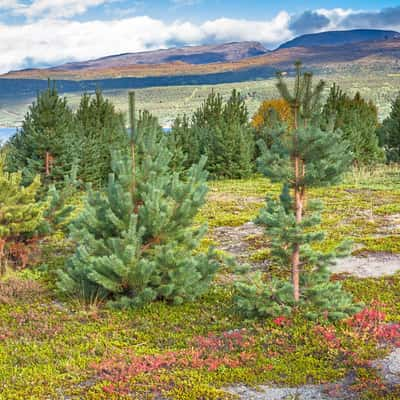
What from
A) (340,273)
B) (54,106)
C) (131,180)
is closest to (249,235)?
(340,273)

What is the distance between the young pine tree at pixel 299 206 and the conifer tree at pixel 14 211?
5.66 metres

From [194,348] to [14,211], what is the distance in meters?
5.86

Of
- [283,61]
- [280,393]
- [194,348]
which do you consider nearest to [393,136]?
[194,348]

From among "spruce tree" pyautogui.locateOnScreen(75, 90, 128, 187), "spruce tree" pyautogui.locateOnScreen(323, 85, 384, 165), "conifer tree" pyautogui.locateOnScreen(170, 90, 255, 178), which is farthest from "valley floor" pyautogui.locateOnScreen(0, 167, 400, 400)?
"spruce tree" pyautogui.locateOnScreen(323, 85, 384, 165)

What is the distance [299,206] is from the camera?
30.7 ft

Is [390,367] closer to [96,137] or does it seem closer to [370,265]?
[370,265]

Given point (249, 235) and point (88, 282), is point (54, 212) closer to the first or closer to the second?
point (88, 282)

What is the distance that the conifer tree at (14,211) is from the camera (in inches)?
495

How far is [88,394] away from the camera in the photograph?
729 cm

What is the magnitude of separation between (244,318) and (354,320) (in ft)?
6.18

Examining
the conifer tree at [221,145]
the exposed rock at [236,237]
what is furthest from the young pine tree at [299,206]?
the conifer tree at [221,145]

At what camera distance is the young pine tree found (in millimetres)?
8914

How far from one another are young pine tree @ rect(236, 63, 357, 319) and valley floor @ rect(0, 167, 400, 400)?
0.35 metres

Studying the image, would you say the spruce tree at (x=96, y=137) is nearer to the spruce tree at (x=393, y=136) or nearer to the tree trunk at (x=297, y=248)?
the tree trunk at (x=297, y=248)
